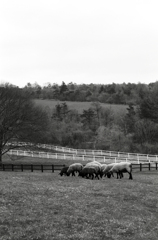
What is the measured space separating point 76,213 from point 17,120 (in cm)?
3398

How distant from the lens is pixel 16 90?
53.7m

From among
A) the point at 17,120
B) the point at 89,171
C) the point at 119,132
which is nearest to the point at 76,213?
the point at 89,171

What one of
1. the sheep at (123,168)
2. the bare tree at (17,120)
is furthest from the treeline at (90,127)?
the sheep at (123,168)

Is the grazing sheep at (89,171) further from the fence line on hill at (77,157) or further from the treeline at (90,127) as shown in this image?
the treeline at (90,127)

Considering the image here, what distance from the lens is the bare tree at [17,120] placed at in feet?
153

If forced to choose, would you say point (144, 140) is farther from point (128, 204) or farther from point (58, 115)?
point (128, 204)

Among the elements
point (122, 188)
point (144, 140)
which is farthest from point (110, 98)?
point (122, 188)

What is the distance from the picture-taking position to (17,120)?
A: 47875 mm

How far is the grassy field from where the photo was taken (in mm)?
12812

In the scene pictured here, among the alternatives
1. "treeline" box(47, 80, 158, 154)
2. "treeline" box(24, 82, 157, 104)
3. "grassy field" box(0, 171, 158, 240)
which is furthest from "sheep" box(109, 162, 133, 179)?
"treeline" box(24, 82, 157, 104)

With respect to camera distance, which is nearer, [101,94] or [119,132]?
[119,132]

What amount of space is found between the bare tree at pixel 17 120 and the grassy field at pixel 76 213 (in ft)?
84.5

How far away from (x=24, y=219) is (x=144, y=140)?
67.0m

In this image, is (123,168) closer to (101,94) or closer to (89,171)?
(89,171)
